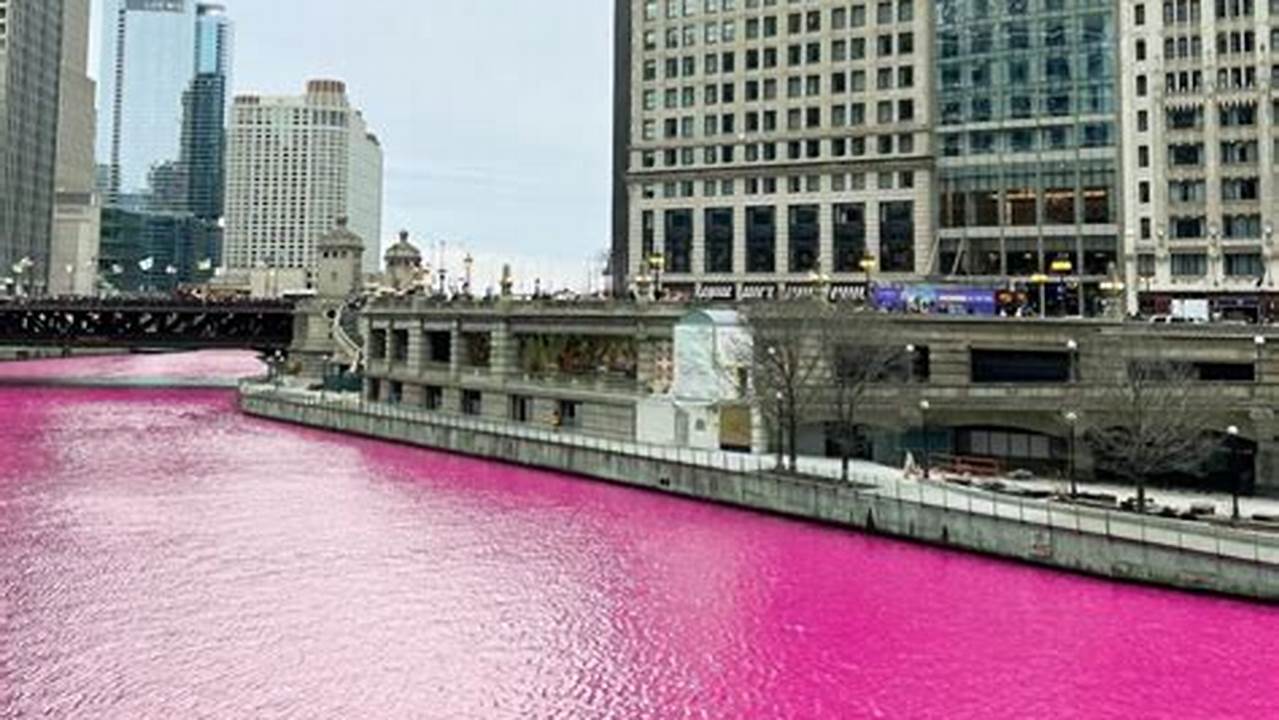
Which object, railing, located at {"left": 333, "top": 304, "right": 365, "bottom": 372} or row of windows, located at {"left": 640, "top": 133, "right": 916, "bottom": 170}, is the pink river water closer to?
row of windows, located at {"left": 640, "top": 133, "right": 916, "bottom": 170}

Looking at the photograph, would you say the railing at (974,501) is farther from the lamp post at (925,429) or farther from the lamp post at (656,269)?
the lamp post at (656,269)

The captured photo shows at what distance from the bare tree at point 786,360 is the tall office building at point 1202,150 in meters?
46.6

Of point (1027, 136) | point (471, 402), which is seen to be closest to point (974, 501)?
point (471, 402)

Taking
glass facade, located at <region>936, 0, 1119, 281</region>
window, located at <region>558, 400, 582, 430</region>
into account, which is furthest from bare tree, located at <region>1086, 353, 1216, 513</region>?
glass facade, located at <region>936, 0, 1119, 281</region>

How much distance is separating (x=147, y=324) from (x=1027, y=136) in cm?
11066

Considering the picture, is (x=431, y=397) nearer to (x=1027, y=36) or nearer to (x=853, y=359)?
(x=853, y=359)

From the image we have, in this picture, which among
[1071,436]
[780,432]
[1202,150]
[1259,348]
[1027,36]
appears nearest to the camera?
[1071,436]

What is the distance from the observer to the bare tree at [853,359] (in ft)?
184

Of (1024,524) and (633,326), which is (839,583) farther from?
(633,326)

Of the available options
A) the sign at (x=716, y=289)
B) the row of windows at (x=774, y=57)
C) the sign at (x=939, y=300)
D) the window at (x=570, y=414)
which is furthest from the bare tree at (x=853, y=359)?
the row of windows at (x=774, y=57)

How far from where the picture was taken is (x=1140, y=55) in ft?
311

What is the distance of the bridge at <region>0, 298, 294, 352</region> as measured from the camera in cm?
13438

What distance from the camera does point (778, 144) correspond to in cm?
10631

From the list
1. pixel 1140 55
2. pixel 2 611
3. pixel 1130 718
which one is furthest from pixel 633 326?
pixel 1140 55
